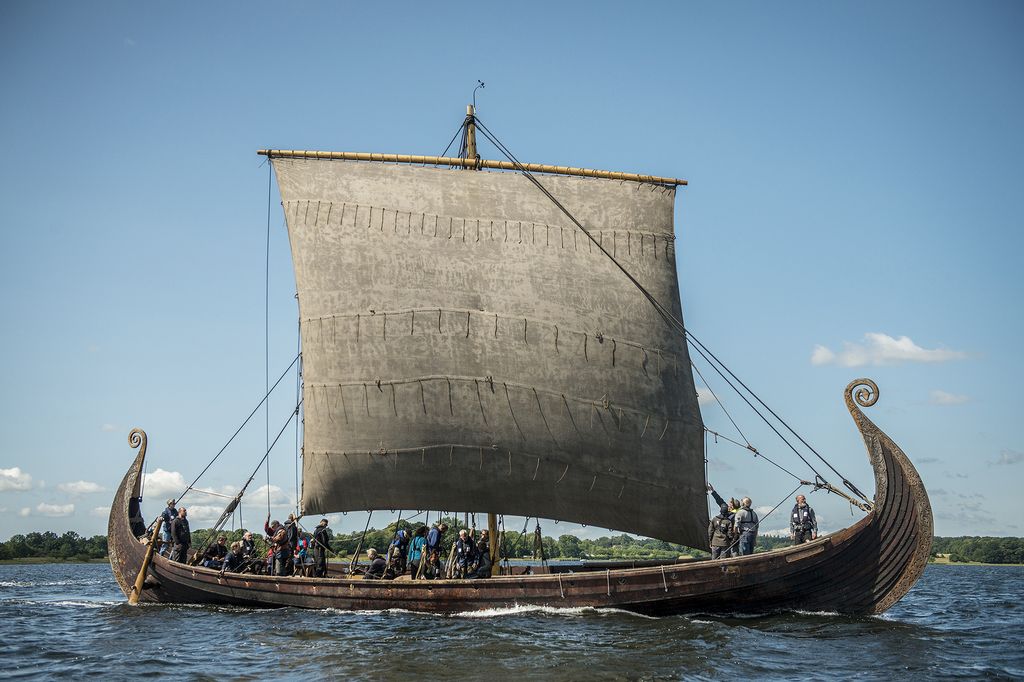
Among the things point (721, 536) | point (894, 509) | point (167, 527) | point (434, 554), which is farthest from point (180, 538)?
point (894, 509)

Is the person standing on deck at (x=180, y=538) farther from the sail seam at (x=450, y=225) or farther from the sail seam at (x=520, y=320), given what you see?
the sail seam at (x=450, y=225)

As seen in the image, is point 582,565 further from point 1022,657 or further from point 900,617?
point 1022,657

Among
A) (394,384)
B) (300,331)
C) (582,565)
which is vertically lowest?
(582,565)

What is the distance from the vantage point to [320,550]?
863 inches

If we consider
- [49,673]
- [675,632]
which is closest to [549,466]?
[675,632]

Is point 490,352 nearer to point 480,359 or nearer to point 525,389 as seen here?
point 480,359

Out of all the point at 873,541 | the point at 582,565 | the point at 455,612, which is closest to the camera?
the point at 873,541

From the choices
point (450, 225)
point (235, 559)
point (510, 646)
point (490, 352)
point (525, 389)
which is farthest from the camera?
point (450, 225)

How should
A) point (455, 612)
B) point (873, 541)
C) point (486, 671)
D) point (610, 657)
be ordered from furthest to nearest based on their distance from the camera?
point (455, 612)
point (873, 541)
point (610, 657)
point (486, 671)

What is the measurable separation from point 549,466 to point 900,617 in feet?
28.0

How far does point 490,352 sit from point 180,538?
9.51 meters

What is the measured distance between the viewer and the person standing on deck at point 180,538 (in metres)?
23.4

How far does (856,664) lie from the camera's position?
1346 cm

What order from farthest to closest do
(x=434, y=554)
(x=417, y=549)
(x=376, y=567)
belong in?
(x=376, y=567), (x=417, y=549), (x=434, y=554)
